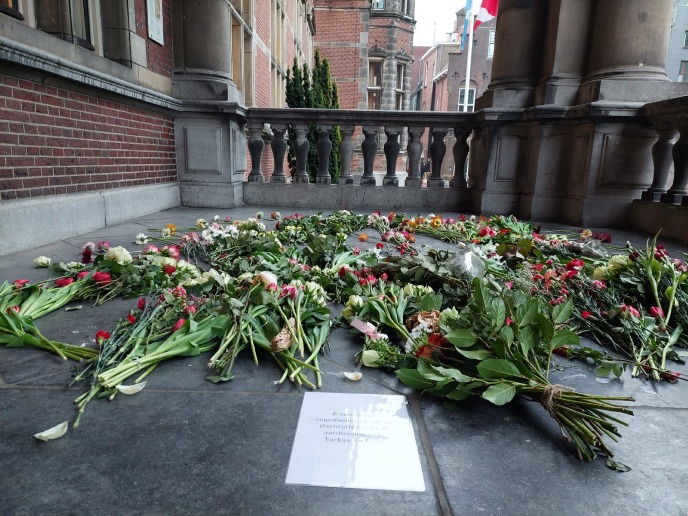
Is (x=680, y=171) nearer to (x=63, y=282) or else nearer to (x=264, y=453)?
(x=264, y=453)

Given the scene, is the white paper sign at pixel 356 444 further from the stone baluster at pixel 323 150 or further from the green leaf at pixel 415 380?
the stone baluster at pixel 323 150

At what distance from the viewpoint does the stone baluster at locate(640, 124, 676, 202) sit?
4.79 m

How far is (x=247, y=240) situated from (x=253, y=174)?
395 cm

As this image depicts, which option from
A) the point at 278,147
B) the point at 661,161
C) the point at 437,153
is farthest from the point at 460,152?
the point at 278,147

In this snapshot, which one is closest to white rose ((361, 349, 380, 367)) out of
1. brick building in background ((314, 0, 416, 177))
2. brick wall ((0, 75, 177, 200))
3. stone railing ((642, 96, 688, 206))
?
brick wall ((0, 75, 177, 200))

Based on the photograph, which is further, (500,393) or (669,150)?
(669,150)

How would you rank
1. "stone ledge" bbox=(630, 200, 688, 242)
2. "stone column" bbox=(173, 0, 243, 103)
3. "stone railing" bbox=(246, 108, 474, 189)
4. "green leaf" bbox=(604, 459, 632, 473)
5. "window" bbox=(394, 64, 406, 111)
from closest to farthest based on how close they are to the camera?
"green leaf" bbox=(604, 459, 632, 473), "stone ledge" bbox=(630, 200, 688, 242), "stone column" bbox=(173, 0, 243, 103), "stone railing" bbox=(246, 108, 474, 189), "window" bbox=(394, 64, 406, 111)

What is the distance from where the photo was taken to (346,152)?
671 centimetres

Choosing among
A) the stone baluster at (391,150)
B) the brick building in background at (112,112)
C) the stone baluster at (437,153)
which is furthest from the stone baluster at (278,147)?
the stone baluster at (437,153)

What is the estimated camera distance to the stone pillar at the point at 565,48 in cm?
529

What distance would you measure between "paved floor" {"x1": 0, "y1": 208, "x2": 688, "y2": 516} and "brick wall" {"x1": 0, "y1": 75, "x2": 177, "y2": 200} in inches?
91.4

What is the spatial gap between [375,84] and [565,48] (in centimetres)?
2527

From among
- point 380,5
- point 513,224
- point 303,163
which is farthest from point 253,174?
point 380,5

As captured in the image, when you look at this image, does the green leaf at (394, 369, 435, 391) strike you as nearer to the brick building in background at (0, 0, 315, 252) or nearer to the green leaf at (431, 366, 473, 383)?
the green leaf at (431, 366, 473, 383)
